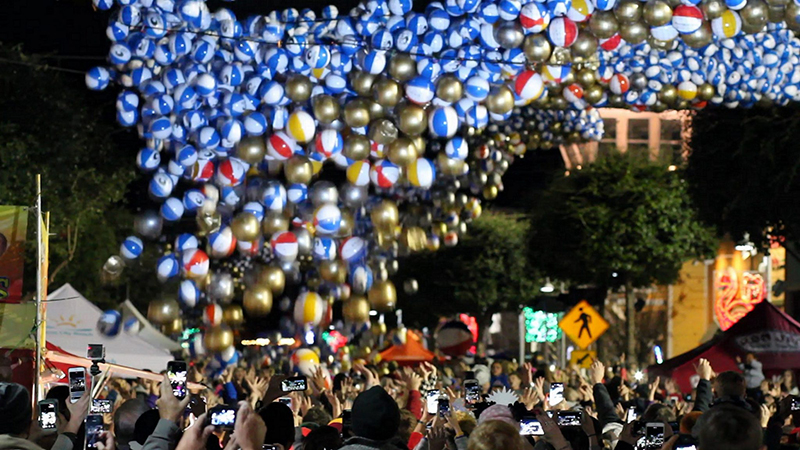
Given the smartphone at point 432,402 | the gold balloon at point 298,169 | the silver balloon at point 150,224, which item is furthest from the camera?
the silver balloon at point 150,224

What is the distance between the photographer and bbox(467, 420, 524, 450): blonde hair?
4.10m

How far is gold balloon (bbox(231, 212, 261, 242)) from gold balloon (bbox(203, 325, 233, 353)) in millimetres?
1359

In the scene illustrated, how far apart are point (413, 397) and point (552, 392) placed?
1732 mm

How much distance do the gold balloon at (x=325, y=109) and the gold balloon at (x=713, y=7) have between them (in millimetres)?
3264

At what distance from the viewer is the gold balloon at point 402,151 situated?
10734 mm

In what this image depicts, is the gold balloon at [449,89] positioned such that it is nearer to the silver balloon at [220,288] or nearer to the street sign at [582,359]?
the silver balloon at [220,288]

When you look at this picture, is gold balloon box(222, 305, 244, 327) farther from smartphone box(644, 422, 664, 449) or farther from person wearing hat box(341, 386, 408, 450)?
smartphone box(644, 422, 664, 449)

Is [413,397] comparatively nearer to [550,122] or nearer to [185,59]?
[185,59]

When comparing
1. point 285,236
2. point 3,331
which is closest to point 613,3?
point 285,236

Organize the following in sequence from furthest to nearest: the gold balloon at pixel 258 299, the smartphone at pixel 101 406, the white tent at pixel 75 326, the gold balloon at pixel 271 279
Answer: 1. the white tent at pixel 75 326
2. the gold balloon at pixel 271 279
3. the gold balloon at pixel 258 299
4. the smartphone at pixel 101 406

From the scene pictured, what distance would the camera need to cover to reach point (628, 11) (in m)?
10.3

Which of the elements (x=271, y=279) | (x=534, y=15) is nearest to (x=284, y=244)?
(x=271, y=279)

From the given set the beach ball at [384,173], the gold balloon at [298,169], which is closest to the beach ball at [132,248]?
the gold balloon at [298,169]

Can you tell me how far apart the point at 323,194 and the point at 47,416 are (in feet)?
20.5
